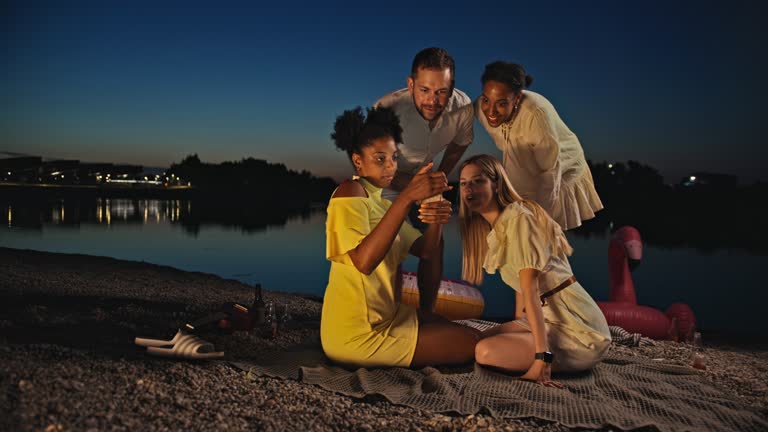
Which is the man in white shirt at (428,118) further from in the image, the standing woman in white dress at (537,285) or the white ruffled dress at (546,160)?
the standing woman in white dress at (537,285)

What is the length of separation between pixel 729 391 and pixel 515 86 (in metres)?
3.04

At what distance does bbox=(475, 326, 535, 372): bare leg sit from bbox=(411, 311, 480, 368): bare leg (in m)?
0.18

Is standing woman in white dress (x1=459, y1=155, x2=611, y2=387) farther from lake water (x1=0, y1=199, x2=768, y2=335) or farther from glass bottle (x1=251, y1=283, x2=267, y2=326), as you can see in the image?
lake water (x1=0, y1=199, x2=768, y2=335)

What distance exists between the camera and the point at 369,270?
12.6ft

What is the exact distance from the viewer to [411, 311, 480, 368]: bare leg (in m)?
4.25

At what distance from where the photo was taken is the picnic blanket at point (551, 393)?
3.51 meters

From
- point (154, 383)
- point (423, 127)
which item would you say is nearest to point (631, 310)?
point (423, 127)

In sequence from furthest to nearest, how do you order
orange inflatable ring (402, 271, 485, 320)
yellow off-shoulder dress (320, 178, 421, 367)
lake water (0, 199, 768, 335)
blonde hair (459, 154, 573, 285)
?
lake water (0, 199, 768, 335), orange inflatable ring (402, 271, 485, 320), blonde hair (459, 154, 573, 285), yellow off-shoulder dress (320, 178, 421, 367)

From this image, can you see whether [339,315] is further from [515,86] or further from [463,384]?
[515,86]

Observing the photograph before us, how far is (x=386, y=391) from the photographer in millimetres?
3764

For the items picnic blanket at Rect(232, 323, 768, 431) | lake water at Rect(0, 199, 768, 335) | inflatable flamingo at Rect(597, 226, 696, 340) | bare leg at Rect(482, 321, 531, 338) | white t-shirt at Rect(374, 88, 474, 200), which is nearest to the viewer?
picnic blanket at Rect(232, 323, 768, 431)

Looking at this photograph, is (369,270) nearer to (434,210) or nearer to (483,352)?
(434,210)

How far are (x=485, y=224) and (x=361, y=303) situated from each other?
1278 mm

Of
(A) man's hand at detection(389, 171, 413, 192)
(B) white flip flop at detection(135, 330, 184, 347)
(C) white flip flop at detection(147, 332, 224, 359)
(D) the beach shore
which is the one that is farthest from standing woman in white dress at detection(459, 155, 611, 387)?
(B) white flip flop at detection(135, 330, 184, 347)
